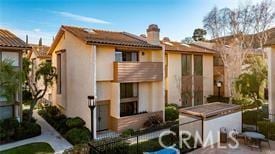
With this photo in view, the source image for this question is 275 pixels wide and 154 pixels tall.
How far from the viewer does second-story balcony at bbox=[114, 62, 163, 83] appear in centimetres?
1658

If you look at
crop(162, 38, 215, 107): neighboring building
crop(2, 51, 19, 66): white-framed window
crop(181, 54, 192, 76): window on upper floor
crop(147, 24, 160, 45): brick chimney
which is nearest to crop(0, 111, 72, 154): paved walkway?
crop(2, 51, 19, 66): white-framed window

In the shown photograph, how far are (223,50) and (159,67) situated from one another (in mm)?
10988

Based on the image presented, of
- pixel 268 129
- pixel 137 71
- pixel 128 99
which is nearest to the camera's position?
pixel 268 129

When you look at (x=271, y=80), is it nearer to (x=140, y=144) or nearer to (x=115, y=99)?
(x=140, y=144)

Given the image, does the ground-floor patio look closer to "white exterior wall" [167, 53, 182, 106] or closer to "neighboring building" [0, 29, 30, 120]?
"white exterior wall" [167, 53, 182, 106]

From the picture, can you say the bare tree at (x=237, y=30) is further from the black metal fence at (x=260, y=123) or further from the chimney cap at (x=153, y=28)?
the chimney cap at (x=153, y=28)

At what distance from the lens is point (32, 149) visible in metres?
12.8

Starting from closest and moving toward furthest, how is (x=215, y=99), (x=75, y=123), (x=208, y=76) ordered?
(x=75, y=123), (x=215, y=99), (x=208, y=76)

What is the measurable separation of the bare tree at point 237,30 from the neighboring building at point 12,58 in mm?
20230

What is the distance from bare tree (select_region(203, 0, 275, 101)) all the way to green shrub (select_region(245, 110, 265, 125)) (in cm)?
603

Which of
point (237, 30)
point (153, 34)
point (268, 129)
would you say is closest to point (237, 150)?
point (268, 129)

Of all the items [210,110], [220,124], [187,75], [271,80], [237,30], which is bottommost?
[220,124]

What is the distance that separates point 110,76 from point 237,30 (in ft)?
55.5

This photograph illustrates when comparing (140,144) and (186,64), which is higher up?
(186,64)
